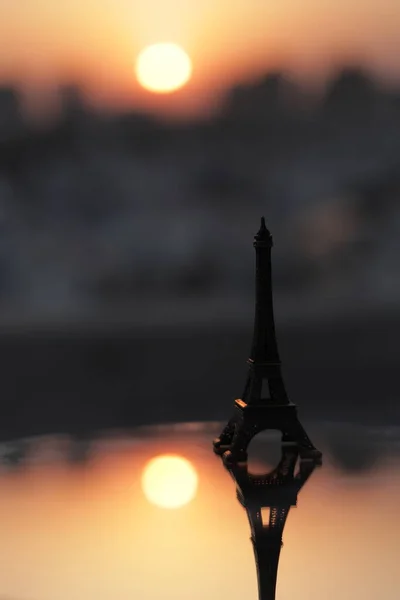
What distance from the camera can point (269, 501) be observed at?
18.3 meters

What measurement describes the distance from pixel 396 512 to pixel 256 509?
237cm

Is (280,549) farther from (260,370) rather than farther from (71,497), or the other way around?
(260,370)

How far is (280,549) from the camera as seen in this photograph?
15000mm

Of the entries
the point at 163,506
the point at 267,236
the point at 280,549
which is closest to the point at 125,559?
the point at 280,549

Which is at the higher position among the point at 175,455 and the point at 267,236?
the point at 267,236

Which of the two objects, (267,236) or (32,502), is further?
(267,236)

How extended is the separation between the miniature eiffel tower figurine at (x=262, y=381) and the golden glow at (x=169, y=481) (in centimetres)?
117

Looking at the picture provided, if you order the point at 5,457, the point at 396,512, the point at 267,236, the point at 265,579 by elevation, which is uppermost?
the point at 267,236

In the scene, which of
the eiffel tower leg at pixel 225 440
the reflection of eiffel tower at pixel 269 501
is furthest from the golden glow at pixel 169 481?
the eiffel tower leg at pixel 225 440

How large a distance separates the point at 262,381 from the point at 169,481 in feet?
10.5

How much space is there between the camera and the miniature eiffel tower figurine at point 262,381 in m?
21.8

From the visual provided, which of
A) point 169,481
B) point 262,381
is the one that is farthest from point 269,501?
point 262,381

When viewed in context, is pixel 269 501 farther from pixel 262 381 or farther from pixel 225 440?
pixel 225 440

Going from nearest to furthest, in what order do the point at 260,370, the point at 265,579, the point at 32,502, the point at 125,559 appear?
1. the point at 265,579
2. the point at 125,559
3. the point at 32,502
4. the point at 260,370
